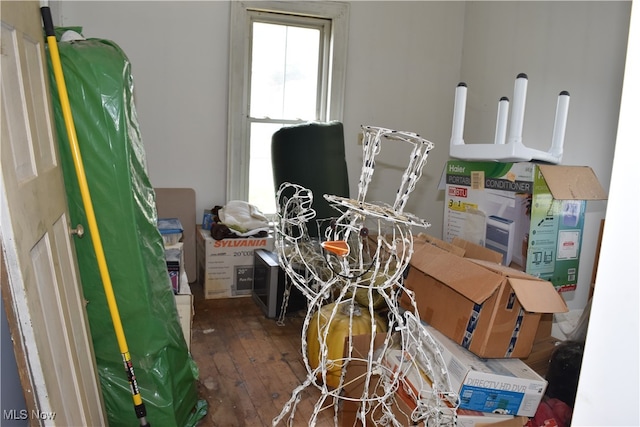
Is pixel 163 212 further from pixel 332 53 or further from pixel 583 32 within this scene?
pixel 583 32

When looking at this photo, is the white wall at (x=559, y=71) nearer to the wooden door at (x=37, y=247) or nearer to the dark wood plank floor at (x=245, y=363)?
the dark wood plank floor at (x=245, y=363)

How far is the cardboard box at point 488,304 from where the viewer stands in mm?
1600

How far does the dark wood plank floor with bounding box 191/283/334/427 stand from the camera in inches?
79.1

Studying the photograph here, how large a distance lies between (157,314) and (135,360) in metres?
0.17

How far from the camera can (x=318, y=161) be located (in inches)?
115

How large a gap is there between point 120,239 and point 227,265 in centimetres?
170

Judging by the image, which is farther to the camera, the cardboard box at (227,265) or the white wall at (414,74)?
the cardboard box at (227,265)

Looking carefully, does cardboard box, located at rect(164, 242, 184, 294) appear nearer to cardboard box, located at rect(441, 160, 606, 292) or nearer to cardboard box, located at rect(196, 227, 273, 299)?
cardboard box, located at rect(196, 227, 273, 299)

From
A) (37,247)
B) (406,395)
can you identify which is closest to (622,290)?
(37,247)

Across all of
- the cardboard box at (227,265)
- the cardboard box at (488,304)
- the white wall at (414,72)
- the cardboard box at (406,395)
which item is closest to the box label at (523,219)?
the cardboard box at (488,304)

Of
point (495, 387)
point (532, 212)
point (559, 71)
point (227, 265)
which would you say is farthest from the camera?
point (227, 265)

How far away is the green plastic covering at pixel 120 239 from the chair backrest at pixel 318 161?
1.34 m

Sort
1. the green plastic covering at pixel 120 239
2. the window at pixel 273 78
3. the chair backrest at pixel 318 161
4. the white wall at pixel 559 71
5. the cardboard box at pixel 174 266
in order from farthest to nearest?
the window at pixel 273 78 → the chair backrest at pixel 318 161 → the white wall at pixel 559 71 → the cardboard box at pixel 174 266 → the green plastic covering at pixel 120 239

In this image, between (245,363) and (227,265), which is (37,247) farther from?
(227,265)
